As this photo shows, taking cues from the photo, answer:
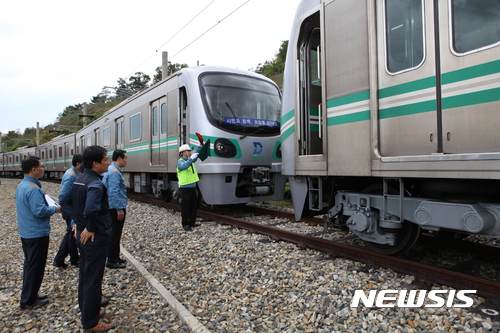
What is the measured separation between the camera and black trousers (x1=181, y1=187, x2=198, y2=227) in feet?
22.8

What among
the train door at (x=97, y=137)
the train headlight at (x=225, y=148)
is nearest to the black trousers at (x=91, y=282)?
the train headlight at (x=225, y=148)

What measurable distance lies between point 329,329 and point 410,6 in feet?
10.8

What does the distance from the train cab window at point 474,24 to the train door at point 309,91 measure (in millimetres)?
1860

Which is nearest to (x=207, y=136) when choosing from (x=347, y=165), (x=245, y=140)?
(x=245, y=140)

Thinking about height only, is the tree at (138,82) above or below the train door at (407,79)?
above

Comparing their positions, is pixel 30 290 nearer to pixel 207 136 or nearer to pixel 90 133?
pixel 207 136

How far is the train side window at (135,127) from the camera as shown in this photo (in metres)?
10.7

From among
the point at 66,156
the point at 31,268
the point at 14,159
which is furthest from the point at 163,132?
the point at 14,159

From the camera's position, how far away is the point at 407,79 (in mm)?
3580

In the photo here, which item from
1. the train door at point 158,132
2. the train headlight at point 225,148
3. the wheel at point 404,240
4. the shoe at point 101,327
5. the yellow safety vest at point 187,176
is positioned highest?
the train door at point 158,132

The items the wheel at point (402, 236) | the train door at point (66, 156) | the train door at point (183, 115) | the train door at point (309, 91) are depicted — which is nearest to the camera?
the wheel at point (402, 236)

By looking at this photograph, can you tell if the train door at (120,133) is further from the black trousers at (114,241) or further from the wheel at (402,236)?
the wheel at (402,236)

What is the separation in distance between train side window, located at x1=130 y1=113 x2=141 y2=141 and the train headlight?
439cm

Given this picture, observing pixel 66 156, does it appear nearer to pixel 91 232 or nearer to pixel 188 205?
pixel 188 205
